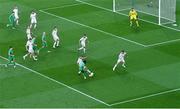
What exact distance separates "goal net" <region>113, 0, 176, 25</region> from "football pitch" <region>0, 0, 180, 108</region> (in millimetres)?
382

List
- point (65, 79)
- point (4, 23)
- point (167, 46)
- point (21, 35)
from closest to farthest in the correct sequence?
1. point (65, 79)
2. point (167, 46)
3. point (21, 35)
4. point (4, 23)

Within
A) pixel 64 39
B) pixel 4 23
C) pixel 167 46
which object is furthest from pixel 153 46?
pixel 4 23

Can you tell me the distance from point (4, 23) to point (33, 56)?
33.3 feet

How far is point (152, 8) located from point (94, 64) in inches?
548

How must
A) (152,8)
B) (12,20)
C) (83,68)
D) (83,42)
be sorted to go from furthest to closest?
1. (152,8)
2. (12,20)
3. (83,42)
4. (83,68)

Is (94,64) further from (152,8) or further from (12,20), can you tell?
(152,8)

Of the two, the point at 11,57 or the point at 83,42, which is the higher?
the point at 11,57

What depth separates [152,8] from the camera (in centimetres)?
5103

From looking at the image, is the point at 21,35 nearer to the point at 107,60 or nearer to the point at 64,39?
the point at 64,39

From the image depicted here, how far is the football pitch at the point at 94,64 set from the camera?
3319 cm

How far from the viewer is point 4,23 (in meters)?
49.1

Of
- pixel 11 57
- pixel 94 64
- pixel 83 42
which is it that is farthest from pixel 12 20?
pixel 94 64

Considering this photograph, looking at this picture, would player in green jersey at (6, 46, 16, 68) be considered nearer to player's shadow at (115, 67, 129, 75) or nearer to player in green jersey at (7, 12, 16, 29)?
player's shadow at (115, 67, 129, 75)

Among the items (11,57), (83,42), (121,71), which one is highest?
(11,57)
